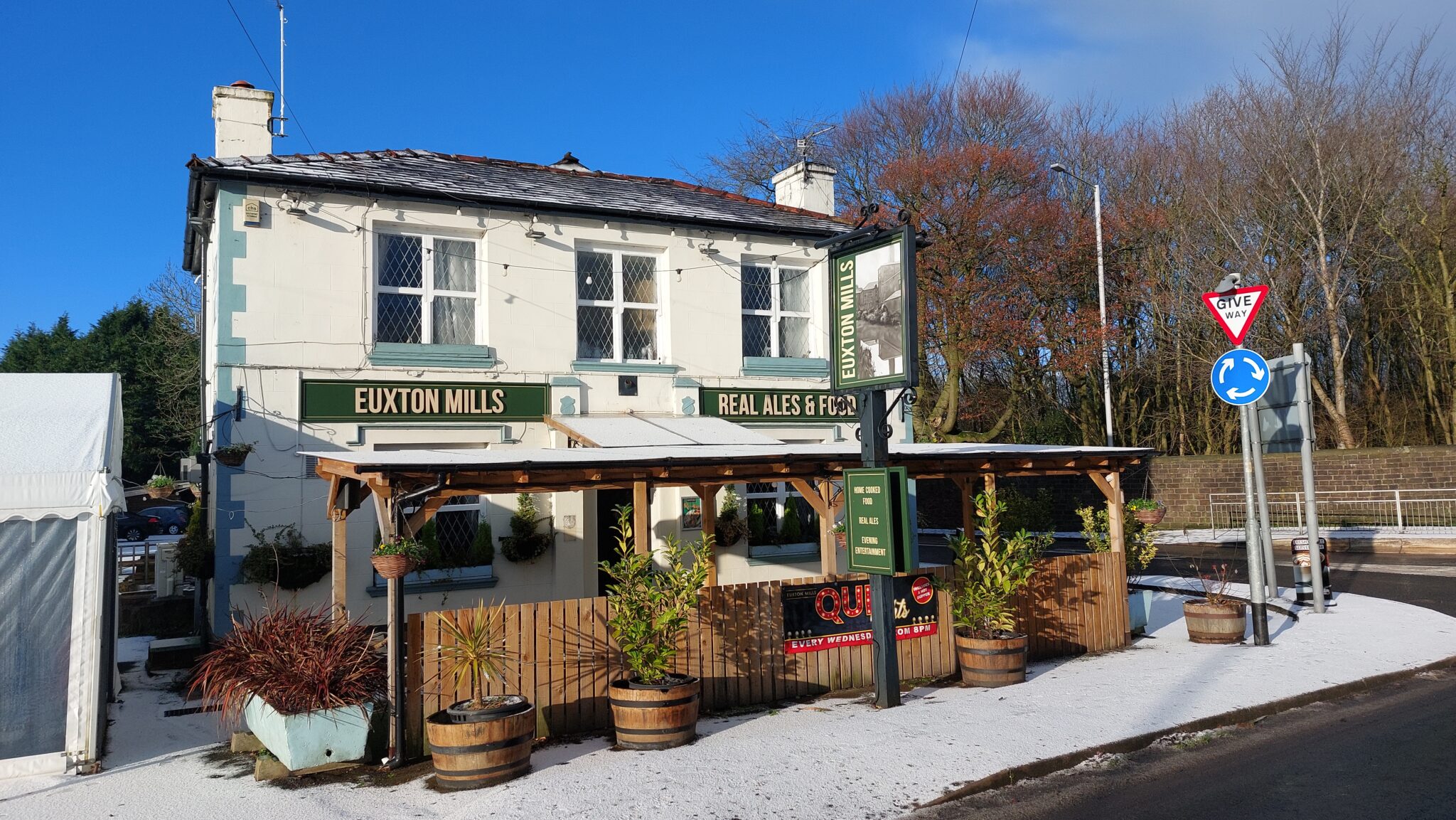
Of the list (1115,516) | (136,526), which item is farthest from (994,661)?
(136,526)

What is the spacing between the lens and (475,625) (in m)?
7.71

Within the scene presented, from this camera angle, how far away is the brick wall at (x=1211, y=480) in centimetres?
2409

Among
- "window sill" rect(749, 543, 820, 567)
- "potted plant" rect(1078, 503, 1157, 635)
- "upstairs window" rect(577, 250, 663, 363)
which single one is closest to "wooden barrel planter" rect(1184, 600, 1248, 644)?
"potted plant" rect(1078, 503, 1157, 635)

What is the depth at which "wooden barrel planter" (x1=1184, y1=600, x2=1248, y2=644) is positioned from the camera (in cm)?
1155

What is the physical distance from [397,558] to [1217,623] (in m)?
9.07

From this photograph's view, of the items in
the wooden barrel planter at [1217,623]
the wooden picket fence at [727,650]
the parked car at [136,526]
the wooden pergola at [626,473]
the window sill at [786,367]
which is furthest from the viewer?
the parked car at [136,526]

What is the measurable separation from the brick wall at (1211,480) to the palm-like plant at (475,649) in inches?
804

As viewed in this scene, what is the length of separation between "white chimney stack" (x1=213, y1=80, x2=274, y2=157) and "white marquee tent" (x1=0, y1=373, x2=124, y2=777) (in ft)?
23.1

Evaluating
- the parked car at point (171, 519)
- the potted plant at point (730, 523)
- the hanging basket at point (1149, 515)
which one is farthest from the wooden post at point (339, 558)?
the parked car at point (171, 519)


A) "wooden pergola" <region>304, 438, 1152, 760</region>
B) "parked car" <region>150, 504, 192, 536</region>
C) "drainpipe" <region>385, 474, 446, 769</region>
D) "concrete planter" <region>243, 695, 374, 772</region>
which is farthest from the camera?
"parked car" <region>150, 504, 192, 536</region>

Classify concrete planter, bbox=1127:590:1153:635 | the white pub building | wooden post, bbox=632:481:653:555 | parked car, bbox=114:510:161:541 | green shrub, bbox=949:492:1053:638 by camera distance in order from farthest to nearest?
parked car, bbox=114:510:161:541 → concrete planter, bbox=1127:590:1153:635 → the white pub building → green shrub, bbox=949:492:1053:638 → wooden post, bbox=632:481:653:555

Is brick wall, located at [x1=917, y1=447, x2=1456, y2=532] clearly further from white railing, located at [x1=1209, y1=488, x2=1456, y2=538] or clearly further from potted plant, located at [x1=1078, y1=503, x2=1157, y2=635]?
potted plant, located at [x1=1078, y1=503, x2=1157, y2=635]

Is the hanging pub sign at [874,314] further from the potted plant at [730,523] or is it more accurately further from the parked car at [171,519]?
the parked car at [171,519]

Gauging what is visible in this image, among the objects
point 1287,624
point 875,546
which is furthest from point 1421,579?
point 875,546
